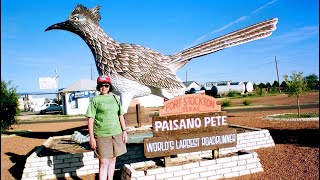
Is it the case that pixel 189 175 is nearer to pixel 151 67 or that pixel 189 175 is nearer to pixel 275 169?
pixel 275 169

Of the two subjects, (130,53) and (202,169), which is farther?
(130,53)

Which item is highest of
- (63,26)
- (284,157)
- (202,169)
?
Result: (63,26)

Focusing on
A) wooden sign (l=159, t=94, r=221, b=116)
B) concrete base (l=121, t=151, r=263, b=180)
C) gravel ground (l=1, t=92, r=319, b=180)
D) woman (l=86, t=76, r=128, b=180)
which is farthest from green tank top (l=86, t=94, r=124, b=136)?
gravel ground (l=1, t=92, r=319, b=180)

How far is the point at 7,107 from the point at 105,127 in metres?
11.2

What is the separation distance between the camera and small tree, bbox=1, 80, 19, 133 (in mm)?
13656

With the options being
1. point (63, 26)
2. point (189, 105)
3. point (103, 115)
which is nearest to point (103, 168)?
point (103, 115)

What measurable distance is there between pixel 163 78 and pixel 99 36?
72.4 inches

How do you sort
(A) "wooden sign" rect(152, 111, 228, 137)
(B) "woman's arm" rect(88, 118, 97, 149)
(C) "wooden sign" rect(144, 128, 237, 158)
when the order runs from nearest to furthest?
(B) "woman's arm" rect(88, 118, 97, 149) < (C) "wooden sign" rect(144, 128, 237, 158) < (A) "wooden sign" rect(152, 111, 228, 137)

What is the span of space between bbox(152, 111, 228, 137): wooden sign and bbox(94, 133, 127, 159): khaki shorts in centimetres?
94

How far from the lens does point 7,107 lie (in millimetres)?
13844

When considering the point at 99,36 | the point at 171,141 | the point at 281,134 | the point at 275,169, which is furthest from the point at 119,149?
the point at 281,134

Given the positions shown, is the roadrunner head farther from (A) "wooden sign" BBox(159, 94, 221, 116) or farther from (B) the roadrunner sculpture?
(A) "wooden sign" BBox(159, 94, 221, 116)

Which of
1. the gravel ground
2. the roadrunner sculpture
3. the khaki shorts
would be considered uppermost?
the roadrunner sculpture

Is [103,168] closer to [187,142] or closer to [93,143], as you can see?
[93,143]
